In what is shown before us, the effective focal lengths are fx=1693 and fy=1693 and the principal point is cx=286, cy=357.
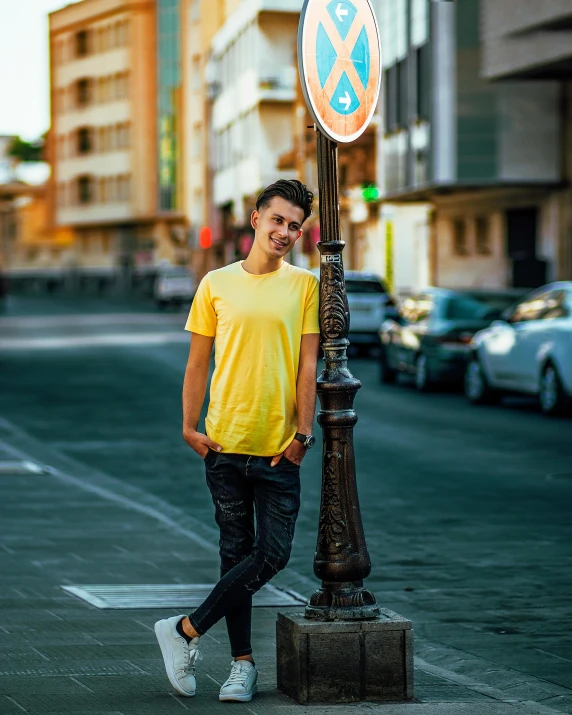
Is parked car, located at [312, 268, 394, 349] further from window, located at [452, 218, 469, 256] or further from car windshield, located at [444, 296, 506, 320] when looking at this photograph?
window, located at [452, 218, 469, 256]

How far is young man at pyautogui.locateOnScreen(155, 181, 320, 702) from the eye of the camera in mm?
5715

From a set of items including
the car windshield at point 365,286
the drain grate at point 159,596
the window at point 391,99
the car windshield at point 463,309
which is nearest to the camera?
the drain grate at point 159,596

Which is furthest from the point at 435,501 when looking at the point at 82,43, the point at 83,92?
the point at 82,43

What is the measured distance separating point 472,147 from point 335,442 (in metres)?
34.7

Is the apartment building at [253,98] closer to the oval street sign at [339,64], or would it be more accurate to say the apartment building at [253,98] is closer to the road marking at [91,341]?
the road marking at [91,341]

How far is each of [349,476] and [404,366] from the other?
19.0 meters

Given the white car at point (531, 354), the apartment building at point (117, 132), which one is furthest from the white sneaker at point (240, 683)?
the apartment building at point (117, 132)

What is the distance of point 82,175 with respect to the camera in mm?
107688

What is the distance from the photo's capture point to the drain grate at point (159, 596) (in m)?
7.90

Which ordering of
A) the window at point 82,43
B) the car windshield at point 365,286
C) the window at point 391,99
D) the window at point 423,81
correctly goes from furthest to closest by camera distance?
the window at point 82,43 → the window at point 391,99 → the window at point 423,81 → the car windshield at point 365,286

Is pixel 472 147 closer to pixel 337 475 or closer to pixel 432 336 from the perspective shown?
pixel 432 336

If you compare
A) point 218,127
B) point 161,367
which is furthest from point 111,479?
point 218,127

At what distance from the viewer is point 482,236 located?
44094 mm

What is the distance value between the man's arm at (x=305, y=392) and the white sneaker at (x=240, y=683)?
70cm
